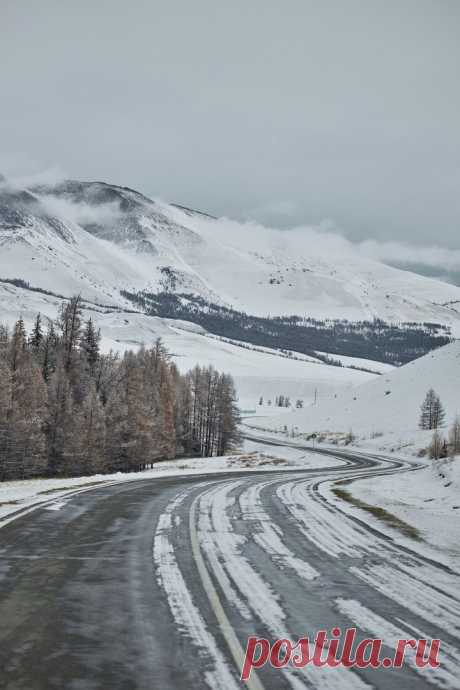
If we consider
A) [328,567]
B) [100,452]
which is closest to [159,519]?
[328,567]

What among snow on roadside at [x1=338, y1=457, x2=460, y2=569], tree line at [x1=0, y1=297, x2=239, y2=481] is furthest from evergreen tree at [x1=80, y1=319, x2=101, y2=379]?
snow on roadside at [x1=338, y1=457, x2=460, y2=569]

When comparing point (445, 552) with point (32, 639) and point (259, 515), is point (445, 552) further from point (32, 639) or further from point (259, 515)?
point (32, 639)

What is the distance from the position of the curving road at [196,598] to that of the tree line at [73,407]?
95.9 ft

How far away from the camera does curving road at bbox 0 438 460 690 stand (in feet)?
17.4

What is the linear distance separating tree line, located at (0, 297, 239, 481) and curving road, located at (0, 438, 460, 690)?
29.2 metres

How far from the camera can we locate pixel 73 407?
1836 inches

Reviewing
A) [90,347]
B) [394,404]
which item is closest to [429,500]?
[90,347]

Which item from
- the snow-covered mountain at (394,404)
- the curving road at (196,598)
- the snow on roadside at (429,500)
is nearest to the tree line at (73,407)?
the snow on roadside at (429,500)

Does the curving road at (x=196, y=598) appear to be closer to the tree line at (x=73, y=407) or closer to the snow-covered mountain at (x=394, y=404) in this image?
the tree line at (x=73, y=407)

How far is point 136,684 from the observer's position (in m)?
5.01

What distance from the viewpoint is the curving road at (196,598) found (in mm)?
5301

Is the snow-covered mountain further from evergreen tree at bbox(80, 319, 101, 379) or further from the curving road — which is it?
the curving road

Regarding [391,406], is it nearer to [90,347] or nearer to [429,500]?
A: [90,347]

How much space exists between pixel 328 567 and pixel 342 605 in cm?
211
